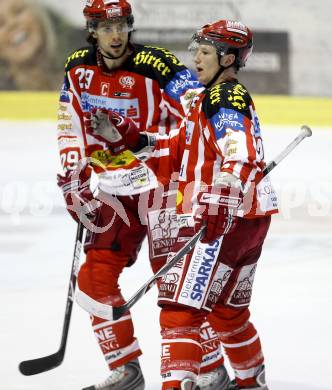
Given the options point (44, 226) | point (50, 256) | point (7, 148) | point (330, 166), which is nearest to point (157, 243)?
point (50, 256)

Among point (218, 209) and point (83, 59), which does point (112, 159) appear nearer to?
point (83, 59)

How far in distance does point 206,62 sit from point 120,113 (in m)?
Answer: 0.65

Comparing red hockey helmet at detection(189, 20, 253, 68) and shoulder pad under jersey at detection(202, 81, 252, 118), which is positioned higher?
red hockey helmet at detection(189, 20, 253, 68)

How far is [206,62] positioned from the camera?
3184 mm

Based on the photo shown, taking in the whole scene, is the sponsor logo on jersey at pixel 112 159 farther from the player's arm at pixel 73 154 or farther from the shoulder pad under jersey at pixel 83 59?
the shoulder pad under jersey at pixel 83 59

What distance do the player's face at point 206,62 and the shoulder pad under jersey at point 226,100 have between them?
0.27 feet

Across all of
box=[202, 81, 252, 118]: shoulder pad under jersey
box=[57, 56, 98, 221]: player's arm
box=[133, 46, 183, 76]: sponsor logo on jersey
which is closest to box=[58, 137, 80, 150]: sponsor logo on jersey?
box=[57, 56, 98, 221]: player's arm

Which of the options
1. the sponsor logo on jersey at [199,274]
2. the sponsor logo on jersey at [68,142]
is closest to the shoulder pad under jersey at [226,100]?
the sponsor logo on jersey at [199,274]

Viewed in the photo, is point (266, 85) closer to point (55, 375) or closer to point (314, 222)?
point (314, 222)

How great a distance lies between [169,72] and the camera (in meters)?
3.76

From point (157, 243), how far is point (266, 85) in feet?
18.8

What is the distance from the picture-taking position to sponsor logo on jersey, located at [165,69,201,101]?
12.2 ft

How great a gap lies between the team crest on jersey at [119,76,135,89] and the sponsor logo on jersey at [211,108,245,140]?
0.79 metres

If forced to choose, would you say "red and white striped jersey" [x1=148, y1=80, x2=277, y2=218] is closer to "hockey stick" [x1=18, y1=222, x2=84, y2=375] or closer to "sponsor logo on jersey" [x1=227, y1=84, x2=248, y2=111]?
"sponsor logo on jersey" [x1=227, y1=84, x2=248, y2=111]
